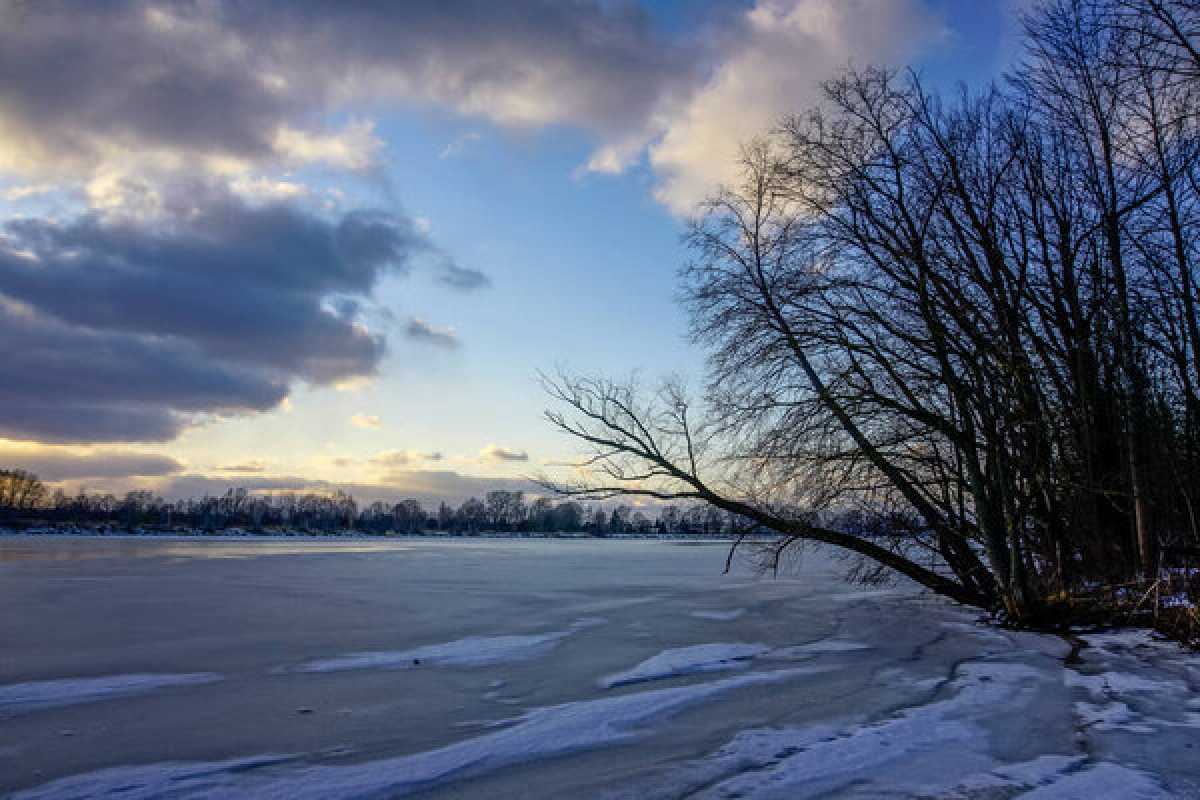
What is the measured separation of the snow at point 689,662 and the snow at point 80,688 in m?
3.34

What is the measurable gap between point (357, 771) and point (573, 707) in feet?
5.71

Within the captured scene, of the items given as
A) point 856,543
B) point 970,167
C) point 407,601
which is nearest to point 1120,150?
point 970,167

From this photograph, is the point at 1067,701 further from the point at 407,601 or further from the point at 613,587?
the point at 613,587

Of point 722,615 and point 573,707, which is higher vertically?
point 573,707

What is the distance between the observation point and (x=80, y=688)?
17.7ft

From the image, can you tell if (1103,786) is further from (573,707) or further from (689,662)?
(689,662)

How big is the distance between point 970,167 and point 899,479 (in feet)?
15.4

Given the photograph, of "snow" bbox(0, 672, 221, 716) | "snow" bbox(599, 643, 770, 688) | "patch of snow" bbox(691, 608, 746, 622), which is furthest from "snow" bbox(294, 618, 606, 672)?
"patch of snow" bbox(691, 608, 746, 622)

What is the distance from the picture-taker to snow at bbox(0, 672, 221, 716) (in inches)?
194

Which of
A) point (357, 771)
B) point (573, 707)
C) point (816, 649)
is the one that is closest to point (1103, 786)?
point (573, 707)

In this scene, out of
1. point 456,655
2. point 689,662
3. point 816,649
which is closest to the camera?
point 689,662

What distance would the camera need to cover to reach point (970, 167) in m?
10.6

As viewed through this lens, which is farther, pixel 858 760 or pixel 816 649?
pixel 816 649

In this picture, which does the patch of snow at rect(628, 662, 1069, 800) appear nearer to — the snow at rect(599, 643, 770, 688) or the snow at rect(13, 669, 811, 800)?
the snow at rect(13, 669, 811, 800)
